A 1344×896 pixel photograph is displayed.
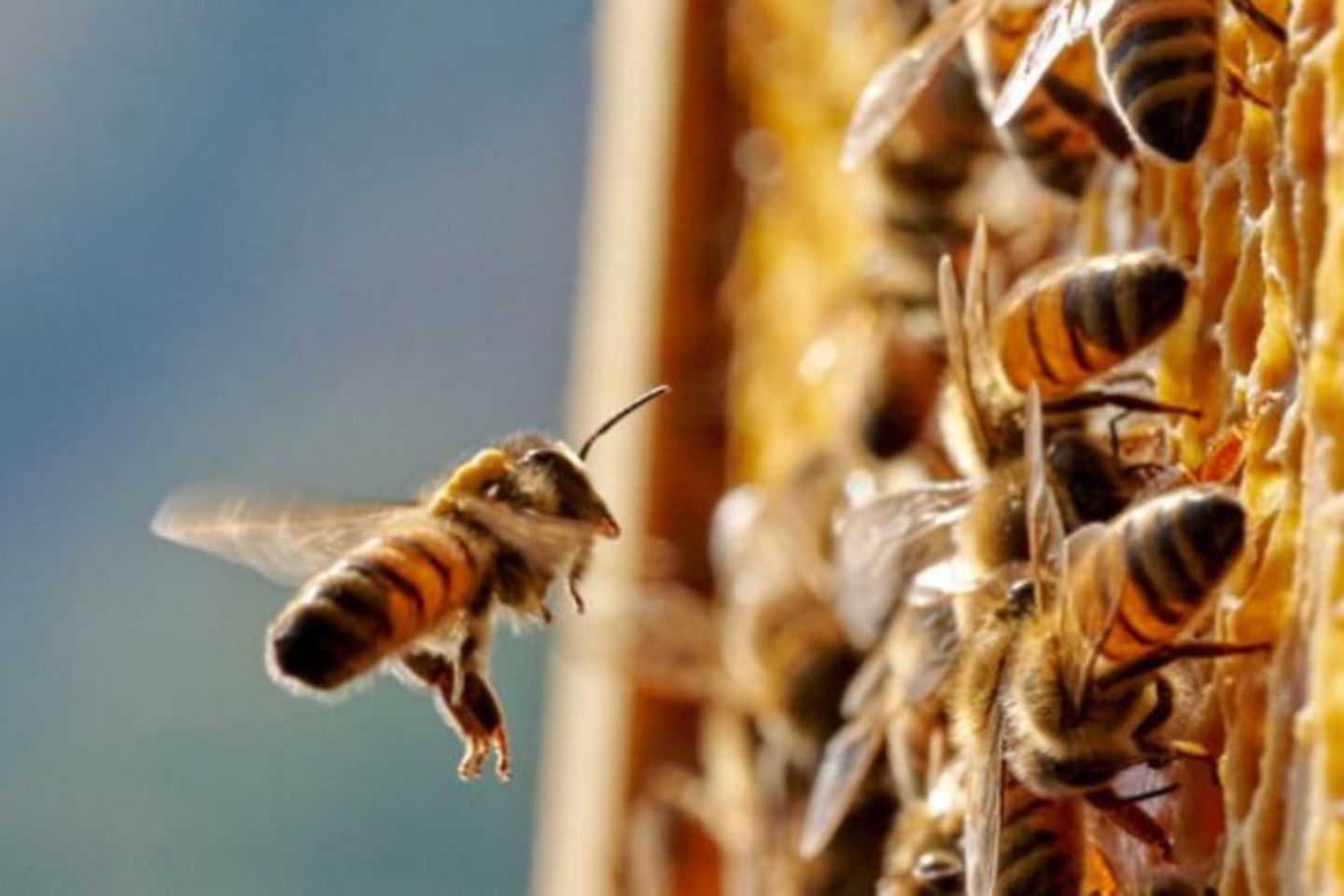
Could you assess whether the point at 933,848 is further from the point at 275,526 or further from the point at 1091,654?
the point at 275,526

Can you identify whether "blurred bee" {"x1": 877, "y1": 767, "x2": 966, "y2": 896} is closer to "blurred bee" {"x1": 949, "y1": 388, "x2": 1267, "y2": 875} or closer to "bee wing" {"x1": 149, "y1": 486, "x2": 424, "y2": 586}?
"blurred bee" {"x1": 949, "y1": 388, "x2": 1267, "y2": 875}

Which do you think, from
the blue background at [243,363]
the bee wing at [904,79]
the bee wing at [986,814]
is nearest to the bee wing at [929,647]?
the bee wing at [986,814]

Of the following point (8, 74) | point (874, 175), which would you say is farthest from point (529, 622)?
point (8, 74)

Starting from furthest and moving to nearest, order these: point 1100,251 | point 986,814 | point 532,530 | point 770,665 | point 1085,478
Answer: point 770,665, point 1100,251, point 532,530, point 1085,478, point 986,814

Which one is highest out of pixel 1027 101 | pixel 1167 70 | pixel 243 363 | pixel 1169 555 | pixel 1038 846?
pixel 243 363

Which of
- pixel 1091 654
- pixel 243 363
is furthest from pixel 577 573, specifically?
pixel 243 363

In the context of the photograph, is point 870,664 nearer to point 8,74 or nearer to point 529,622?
point 529,622

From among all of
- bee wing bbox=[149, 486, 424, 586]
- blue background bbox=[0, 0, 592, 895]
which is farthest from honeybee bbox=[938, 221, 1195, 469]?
blue background bbox=[0, 0, 592, 895]
